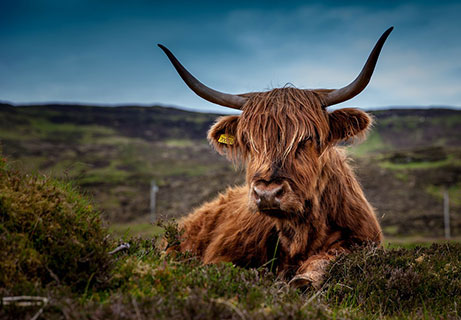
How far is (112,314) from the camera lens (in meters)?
1.82

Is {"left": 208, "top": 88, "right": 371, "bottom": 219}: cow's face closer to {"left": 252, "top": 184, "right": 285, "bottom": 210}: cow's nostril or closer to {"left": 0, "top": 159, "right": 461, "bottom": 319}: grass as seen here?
{"left": 252, "top": 184, "right": 285, "bottom": 210}: cow's nostril

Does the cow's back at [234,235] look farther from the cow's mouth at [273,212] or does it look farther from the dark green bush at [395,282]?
the dark green bush at [395,282]

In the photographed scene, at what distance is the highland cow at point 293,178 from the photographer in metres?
3.84

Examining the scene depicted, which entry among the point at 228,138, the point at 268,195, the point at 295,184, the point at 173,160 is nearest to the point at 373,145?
the point at 173,160

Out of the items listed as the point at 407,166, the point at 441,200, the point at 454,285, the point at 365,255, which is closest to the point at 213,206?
the point at 365,255

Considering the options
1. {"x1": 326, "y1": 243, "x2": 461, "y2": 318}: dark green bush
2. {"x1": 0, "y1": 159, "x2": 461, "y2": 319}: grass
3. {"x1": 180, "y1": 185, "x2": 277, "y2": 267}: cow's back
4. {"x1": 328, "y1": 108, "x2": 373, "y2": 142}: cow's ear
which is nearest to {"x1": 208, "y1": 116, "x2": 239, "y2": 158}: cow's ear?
{"x1": 180, "y1": 185, "x2": 277, "y2": 267}: cow's back

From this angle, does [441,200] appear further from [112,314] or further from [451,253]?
[112,314]

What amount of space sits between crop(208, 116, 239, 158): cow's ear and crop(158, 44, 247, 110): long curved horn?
0.19 m

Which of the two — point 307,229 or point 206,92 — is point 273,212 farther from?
point 206,92

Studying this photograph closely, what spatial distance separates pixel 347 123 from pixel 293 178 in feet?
3.47

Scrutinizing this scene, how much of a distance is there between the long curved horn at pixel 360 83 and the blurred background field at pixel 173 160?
0.58 m

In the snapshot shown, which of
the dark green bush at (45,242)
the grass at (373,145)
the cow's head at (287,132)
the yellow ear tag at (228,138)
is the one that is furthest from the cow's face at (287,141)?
the grass at (373,145)

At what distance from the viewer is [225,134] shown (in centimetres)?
497

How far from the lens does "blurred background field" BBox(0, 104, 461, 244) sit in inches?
1000
